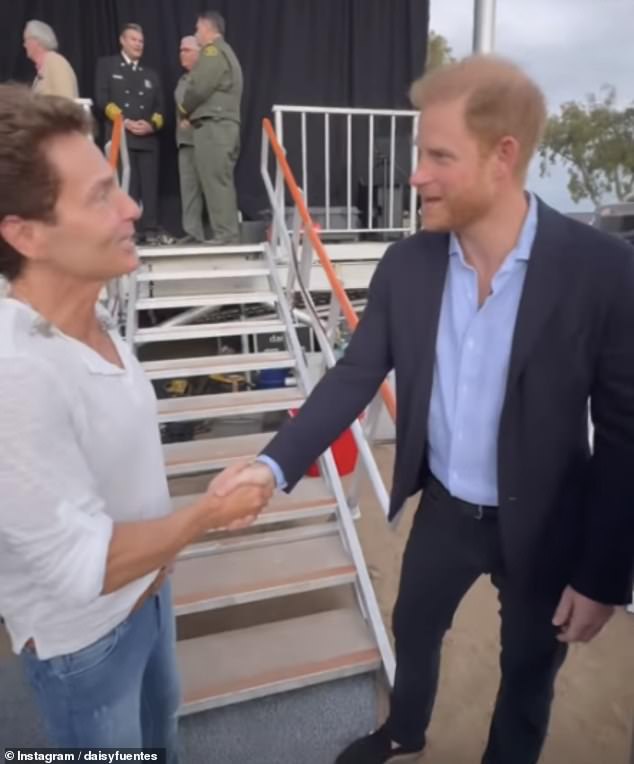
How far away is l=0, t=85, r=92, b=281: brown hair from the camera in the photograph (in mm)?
727

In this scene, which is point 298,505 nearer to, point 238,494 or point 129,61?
point 238,494

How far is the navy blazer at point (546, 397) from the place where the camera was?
3.32ft

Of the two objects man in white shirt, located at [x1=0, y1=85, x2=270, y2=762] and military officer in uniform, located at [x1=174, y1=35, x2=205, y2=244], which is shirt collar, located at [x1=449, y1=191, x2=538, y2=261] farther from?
military officer in uniform, located at [x1=174, y1=35, x2=205, y2=244]

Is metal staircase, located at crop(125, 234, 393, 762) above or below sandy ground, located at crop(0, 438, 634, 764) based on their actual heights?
above

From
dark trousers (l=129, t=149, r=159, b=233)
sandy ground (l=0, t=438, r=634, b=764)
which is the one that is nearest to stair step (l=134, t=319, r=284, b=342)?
sandy ground (l=0, t=438, r=634, b=764)

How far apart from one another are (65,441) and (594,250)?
3.01ft

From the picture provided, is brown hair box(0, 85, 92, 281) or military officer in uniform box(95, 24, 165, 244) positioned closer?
brown hair box(0, 85, 92, 281)

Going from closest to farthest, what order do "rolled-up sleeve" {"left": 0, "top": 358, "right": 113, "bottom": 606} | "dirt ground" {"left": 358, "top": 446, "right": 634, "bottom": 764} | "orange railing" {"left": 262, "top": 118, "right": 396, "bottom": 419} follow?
"rolled-up sleeve" {"left": 0, "top": 358, "right": 113, "bottom": 606} < "dirt ground" {"left": 358, "top": 446, "right": 634, "bottom": 764} < "orange railing" {"left": 262, "top": 118, "right": 396, "bottom": 419}

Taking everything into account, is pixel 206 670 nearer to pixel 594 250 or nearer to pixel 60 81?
pixel 594 250

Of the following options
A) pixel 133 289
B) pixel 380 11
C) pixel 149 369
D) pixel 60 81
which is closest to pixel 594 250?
pixel 149 369

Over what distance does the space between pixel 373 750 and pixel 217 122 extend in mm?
3998

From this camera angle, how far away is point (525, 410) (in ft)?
3.51

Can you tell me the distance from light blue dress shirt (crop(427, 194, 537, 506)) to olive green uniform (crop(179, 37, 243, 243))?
137 inches

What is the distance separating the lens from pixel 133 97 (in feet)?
14.5
